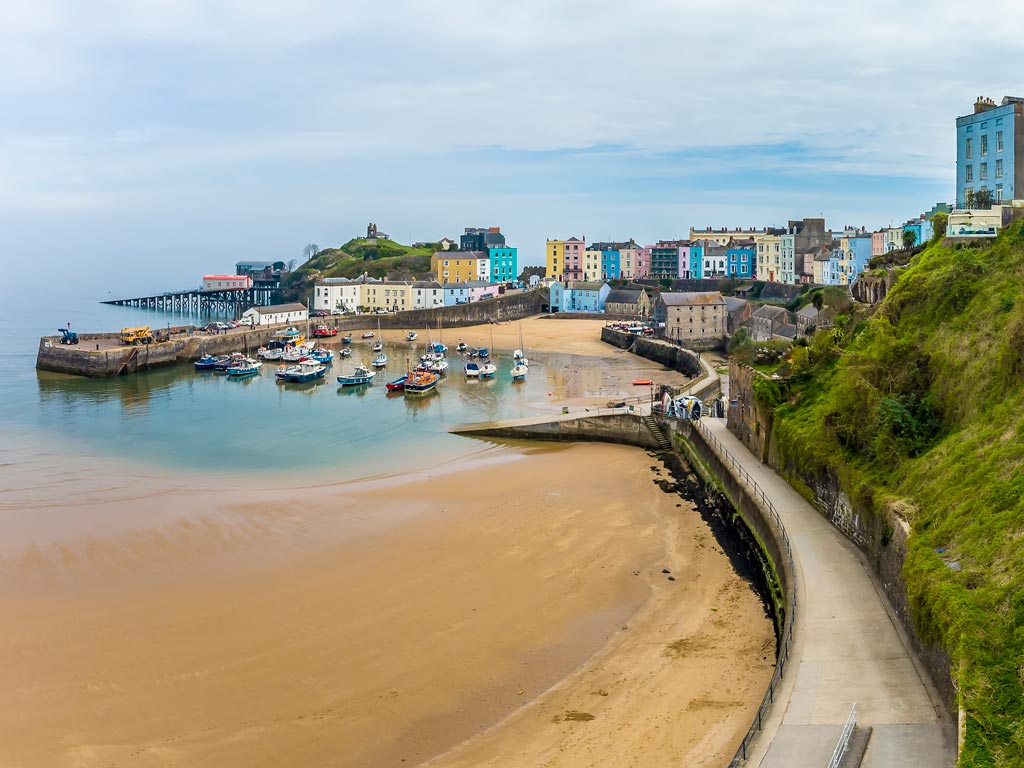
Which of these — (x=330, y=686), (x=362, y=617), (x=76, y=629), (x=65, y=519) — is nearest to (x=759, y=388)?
(x=362, y=617)

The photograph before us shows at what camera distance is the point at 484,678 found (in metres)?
12.5

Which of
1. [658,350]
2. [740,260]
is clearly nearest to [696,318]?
[658,350]

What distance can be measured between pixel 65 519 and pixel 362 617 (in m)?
9.61

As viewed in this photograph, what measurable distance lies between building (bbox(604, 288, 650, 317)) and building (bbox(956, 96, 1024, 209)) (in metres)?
45.2

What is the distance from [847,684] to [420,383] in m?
30.4

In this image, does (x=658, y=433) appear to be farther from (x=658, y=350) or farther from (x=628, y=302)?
(x=628, y=302)

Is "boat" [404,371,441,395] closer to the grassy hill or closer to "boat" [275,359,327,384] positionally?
"boat" [275,359,327,384]

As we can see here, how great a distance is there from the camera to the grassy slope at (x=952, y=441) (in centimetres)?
854

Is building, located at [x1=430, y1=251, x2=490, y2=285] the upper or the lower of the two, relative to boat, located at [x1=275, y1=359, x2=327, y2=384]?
upper

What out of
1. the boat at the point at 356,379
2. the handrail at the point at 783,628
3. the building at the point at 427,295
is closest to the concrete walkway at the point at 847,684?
the handrail at the point at 783,628

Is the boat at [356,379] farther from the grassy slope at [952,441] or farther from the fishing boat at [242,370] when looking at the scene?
the grassy slope at [952,441]

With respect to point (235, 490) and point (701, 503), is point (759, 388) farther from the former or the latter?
point (235, 490)

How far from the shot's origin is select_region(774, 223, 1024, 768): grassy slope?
854 cm

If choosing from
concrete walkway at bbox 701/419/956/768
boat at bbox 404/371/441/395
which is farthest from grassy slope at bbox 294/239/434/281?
concrete walkway at bbox 701/419/956/768
